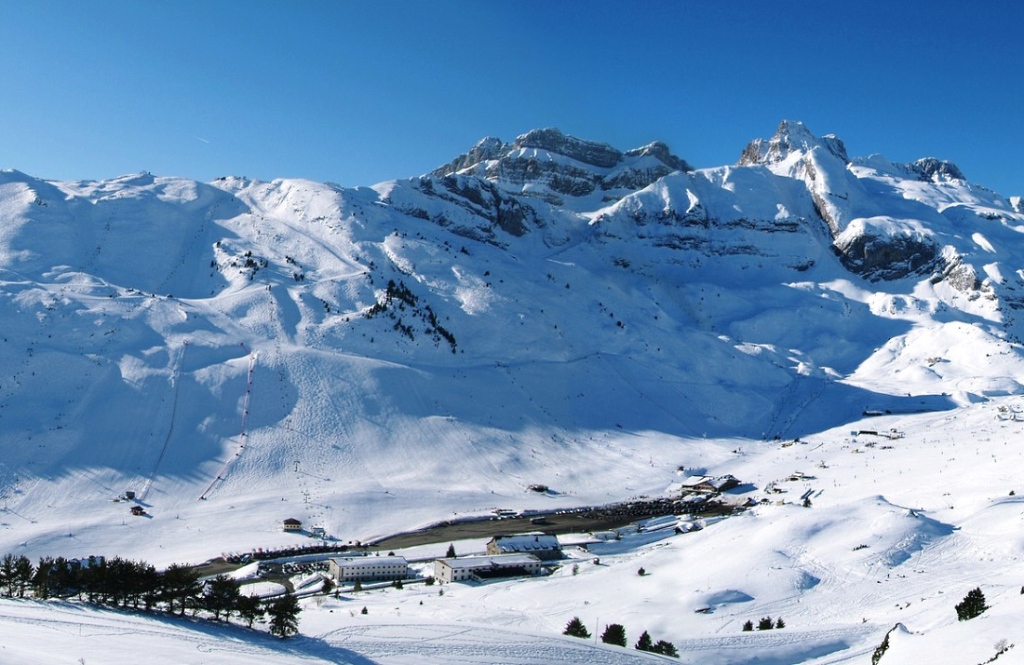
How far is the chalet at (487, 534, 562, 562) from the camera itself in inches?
2329

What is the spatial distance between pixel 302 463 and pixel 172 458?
435 inches

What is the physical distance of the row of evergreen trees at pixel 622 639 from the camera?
34594mm

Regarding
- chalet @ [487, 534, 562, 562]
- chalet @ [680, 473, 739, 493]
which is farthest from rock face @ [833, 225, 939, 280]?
chalet @ [487, 534, 562, 562]

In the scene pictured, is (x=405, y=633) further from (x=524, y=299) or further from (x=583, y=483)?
(x=524, y=299)

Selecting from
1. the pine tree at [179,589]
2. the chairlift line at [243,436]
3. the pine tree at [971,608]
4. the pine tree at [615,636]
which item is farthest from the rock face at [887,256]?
the pine tree at [179,589]

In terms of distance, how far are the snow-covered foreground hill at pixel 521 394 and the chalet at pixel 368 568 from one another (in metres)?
4.44

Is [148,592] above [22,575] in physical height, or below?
below

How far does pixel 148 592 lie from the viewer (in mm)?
Result: 34938

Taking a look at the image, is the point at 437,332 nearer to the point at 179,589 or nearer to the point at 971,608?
the point at 179,589

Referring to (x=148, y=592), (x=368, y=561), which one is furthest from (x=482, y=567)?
(x=148, y=592)

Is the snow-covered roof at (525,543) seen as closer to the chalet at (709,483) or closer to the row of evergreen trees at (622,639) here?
the row of evergreen trees at (622,639)

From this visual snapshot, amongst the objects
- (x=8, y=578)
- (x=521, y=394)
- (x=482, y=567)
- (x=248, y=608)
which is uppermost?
(x=521, y=394)

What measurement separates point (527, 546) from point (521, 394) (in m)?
39.3

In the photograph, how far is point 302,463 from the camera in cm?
7556
